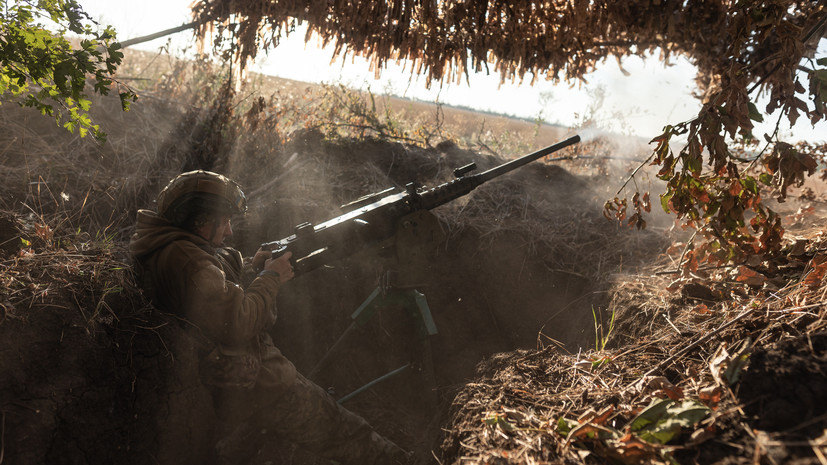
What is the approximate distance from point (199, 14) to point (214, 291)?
13.1 feet

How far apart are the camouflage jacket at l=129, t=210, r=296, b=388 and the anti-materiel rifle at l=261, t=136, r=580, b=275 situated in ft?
1.12

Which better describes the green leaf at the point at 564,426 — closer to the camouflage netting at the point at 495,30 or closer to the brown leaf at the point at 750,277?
the brown leaf at the point at 750,277

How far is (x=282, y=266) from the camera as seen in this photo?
2.96m

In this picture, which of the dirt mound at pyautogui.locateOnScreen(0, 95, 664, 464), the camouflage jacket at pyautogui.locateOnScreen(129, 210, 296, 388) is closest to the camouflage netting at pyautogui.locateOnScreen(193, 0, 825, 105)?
the dirt mound at pyautogui.locateOnScreen(0, 95, 664, 464)

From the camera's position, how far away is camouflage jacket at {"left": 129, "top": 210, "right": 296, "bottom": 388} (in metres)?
2.55

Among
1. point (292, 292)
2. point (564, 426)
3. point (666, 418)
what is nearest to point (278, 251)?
point (292, 292)

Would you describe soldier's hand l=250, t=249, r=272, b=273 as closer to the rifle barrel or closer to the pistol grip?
the pistol grip

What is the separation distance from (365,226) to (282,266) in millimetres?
695

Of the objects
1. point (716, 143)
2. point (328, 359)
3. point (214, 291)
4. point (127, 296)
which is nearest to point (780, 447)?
point (716, 143)

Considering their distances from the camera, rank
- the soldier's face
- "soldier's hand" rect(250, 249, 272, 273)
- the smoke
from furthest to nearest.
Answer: the smoke, "soldier's hand" rect(250, 249, 272, 273), the soldier's face

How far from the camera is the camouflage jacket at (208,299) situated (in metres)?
2.55

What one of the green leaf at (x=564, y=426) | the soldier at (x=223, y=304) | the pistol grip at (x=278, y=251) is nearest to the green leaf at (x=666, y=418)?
the green leaf at (x=564, y=426)

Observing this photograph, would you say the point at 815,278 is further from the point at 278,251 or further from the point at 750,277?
the point at 278,251

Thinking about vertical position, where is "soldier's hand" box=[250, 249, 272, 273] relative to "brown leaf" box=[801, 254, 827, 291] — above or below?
below
